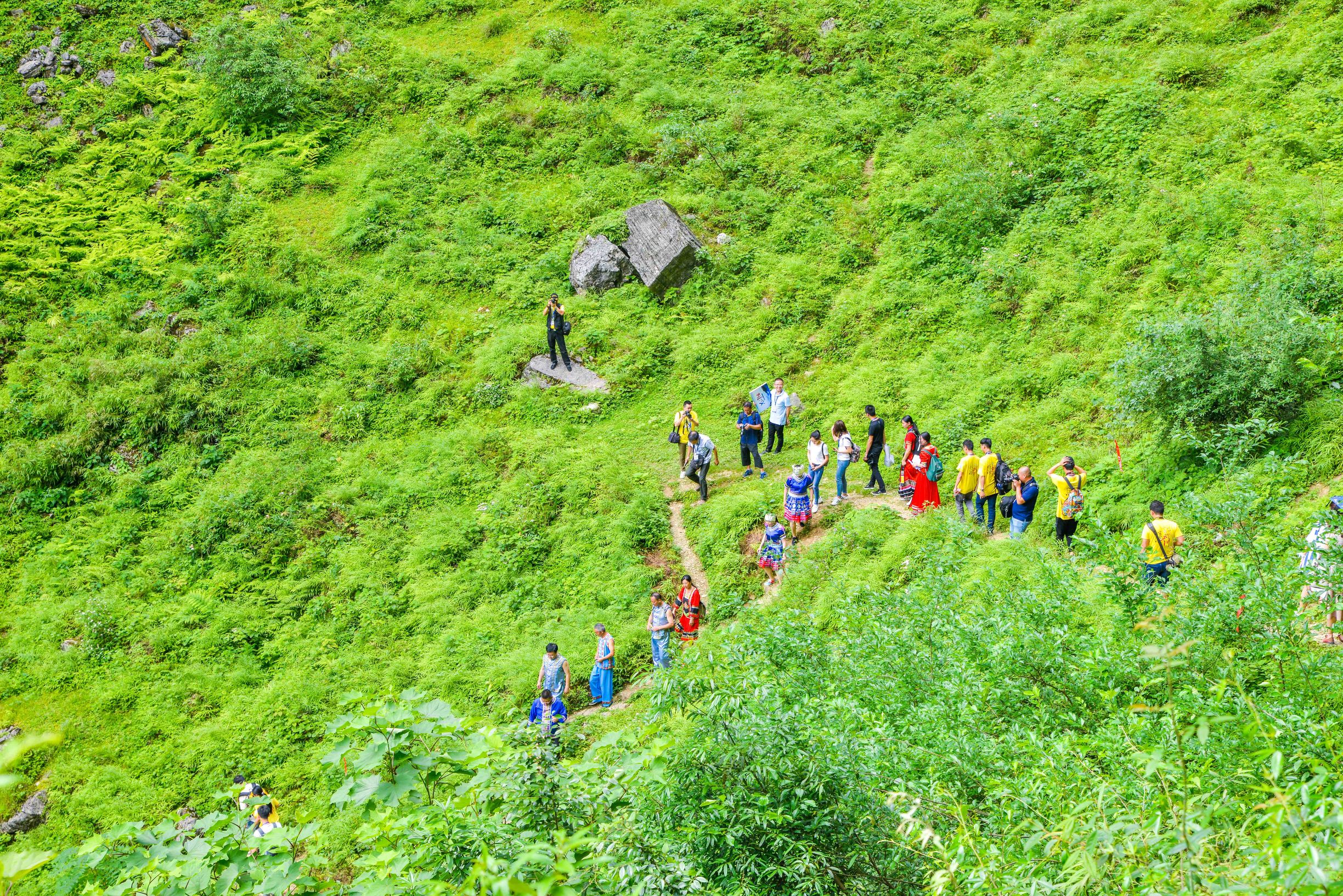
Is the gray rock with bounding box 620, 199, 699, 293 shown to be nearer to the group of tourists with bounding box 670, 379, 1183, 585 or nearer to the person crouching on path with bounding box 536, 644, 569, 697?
the group of tourists with bounding box 670, 379, 1183, 585

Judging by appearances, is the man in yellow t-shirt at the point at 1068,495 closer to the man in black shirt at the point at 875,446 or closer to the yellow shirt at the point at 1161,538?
the yellow shirt at the point at 1161,538

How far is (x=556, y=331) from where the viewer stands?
1945 cm

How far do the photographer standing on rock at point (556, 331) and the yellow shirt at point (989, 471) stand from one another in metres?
10.2

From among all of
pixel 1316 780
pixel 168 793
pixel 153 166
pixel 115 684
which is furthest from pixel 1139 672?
pixel 153 166

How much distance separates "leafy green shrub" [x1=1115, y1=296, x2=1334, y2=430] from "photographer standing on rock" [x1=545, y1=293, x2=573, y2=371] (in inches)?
458

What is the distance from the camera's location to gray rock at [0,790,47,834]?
44.6 ft

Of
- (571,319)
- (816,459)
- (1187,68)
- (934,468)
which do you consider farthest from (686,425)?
(1187,68)

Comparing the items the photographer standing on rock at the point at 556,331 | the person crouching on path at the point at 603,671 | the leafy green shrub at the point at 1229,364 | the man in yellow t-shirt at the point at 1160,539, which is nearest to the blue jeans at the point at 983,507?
the leafy green shrub at the point at 1229,364

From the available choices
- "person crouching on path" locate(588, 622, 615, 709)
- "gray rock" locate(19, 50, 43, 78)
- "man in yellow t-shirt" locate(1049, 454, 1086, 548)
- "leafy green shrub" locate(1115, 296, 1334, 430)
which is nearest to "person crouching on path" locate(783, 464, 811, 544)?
"person crouching on path" locate(588, 622, 615, 709)

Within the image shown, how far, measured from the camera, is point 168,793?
13.6 meters

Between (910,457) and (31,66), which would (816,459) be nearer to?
(910,457)

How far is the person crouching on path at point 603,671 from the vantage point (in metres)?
12.6

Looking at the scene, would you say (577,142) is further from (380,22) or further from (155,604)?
(155,604)

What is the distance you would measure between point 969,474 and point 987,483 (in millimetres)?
353
